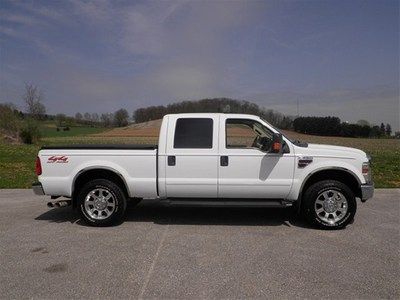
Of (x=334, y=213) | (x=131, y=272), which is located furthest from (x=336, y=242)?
(x=131, y=272)

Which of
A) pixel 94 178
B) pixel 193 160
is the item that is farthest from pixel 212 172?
pixel 94 178

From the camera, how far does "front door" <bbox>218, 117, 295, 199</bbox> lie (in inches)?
237

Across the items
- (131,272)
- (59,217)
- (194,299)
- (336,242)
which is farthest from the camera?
(59,217)

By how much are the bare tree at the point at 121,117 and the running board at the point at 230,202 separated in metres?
97.6

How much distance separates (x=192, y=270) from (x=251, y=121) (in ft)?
9.60

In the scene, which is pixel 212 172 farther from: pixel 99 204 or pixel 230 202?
pixel 99 204

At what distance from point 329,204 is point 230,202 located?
5.28ft

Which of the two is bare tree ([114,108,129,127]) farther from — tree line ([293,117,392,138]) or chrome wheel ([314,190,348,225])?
chrome wheel ([314,190,348,225])

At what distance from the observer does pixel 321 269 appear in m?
4.41

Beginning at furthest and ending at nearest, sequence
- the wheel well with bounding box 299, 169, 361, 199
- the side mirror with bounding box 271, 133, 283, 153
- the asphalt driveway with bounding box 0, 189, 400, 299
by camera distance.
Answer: the wheel well with bounding box 299, 169, 361, 199
the side mirror with bounding box 271, 133, 283, 153
the asphalt driveway with bounding box 0, 189, 400, 299

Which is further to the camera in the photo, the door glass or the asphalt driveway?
the door glass

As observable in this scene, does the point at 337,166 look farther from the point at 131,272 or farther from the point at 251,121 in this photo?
the point at 131,272

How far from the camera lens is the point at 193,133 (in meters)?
6.18

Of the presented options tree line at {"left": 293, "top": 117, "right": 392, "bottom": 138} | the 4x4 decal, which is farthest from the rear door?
tree line at {"left": 293, "top": 117, "right": 392, "bottom": 138}
